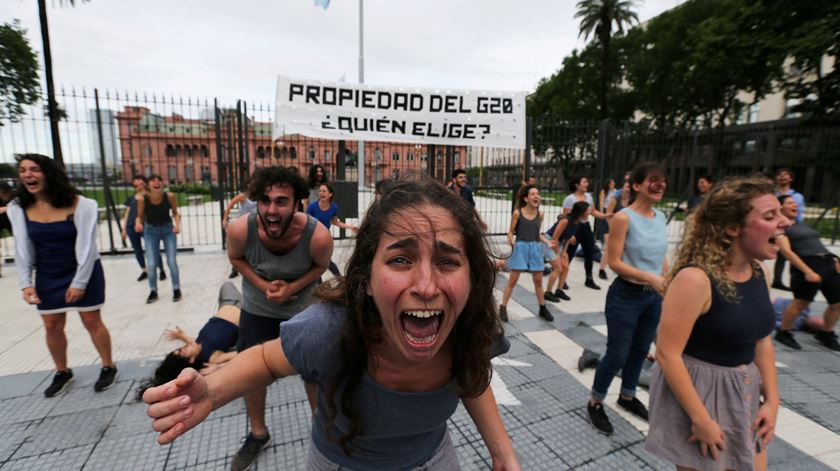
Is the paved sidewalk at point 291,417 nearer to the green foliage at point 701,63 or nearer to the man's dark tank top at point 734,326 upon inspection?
the man's dark tank top at point 734,326

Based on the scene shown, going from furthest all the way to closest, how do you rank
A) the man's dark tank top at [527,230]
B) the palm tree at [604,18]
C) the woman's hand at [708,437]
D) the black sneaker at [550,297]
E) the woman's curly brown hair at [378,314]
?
the palm tree at [604,18] < the black sneaker at [550,297] < the man's dark tank top at [527,230] < the woman's hand at [708,437] < the woman's curly brown hair at [378,314]

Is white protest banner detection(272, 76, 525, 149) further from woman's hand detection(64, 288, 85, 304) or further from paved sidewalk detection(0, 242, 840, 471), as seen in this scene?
woman's hand detection(64, 288, 85, 304)

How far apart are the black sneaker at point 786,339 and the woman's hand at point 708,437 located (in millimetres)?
3785

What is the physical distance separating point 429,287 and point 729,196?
63.2 inches

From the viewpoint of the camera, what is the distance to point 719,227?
182cm

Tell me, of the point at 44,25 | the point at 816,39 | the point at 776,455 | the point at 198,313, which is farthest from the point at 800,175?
the point at 44,25

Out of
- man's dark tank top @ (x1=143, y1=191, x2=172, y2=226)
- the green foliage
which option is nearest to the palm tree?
the green foliage

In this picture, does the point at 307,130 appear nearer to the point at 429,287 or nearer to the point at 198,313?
the point at 198,313

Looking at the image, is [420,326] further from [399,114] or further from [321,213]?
[399,114]

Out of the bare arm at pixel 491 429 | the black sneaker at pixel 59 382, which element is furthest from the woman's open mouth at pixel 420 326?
the black sneaker at pixel 59 382

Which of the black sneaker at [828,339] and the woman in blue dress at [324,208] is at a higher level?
the woman in blue dress at [324,208]

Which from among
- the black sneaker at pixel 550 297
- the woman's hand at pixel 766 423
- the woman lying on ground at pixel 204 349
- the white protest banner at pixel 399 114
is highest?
the white protest banner at pixel 399 114

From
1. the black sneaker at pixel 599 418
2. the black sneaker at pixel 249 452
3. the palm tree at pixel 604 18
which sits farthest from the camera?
the palm tree at pixel 604 18

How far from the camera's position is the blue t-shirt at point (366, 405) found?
1.27 metres
